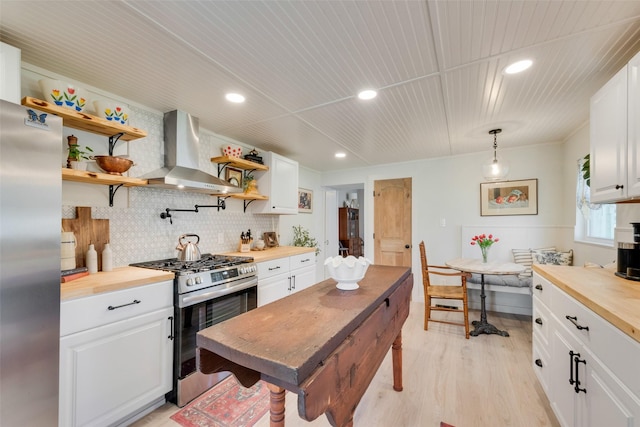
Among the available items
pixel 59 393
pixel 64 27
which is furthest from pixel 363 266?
pixel 64 27

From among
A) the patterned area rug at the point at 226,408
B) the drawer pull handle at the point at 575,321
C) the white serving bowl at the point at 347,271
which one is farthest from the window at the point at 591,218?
the patterned area rug at the point at 226,408

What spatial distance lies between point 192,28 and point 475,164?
393cm

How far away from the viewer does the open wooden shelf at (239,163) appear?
291 cm

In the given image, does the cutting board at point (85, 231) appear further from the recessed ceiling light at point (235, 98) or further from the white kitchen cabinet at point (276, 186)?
the white kitchen cabinet at point (276, 186)

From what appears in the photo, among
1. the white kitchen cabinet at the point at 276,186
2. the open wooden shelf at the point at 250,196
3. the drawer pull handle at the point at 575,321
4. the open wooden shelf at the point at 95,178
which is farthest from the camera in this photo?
the white kitchen cabinet at the point at 276,186

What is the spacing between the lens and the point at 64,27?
1.38 m

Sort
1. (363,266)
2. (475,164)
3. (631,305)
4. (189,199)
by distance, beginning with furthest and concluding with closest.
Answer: (475,164) → (189,199) → (363,266) → (631,305)

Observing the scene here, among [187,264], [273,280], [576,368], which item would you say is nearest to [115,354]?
[187,264]

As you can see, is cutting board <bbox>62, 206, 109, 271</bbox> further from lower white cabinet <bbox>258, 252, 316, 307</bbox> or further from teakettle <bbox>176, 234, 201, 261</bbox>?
lower white cabinet <bbox>258, 252, 316, 307</bbox>

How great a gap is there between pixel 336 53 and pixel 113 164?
1774mm

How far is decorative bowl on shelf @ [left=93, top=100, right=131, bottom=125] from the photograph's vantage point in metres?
1.92

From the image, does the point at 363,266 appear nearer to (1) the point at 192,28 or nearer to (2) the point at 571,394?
(2) the point at 571,394

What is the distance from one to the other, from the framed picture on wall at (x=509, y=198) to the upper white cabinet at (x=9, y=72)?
4724 millimetres

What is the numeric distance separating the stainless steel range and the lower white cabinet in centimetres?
33
